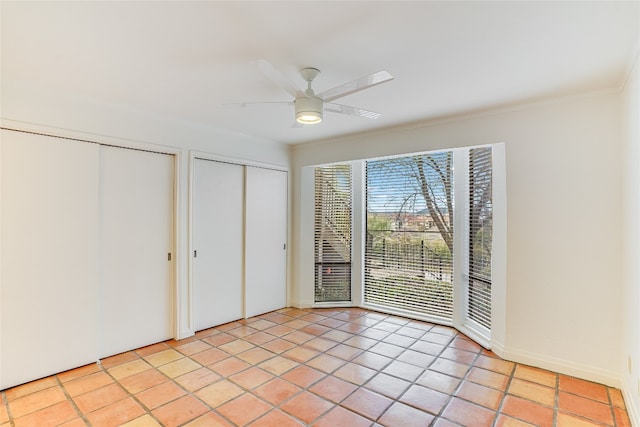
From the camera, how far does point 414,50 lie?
6.38 ft

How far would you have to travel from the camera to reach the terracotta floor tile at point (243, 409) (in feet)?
6.89

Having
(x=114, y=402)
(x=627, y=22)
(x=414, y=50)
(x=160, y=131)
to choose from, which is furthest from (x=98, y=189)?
(x=627, y=22)

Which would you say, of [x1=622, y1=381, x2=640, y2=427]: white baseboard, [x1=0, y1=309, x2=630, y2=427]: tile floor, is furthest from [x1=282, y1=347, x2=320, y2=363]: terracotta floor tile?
[x1=622, y1=381, x2=640, y2=427]: white baseboard

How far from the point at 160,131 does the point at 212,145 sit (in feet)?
1.89

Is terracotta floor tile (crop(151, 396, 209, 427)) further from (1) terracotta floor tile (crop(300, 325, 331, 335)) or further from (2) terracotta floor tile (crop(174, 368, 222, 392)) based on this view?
(1) terracotta floor tile (crop(300, 325, 331, 335))

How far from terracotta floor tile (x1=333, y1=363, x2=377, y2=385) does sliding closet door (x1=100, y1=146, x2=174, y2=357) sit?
1.89m

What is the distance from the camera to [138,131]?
310 centimetres

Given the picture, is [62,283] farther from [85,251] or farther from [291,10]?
[291,10]

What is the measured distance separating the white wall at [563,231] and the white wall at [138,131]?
2690 mm


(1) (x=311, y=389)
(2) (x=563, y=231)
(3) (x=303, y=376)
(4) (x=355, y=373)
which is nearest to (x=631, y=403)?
(2) (x=563, y=231)

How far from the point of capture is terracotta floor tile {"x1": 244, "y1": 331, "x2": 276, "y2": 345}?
334 centimetres

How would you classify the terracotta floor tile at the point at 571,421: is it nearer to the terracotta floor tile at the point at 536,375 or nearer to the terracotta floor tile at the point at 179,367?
the terracotta floor tile at the point at 536,375

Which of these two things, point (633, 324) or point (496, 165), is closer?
point (633, 324)

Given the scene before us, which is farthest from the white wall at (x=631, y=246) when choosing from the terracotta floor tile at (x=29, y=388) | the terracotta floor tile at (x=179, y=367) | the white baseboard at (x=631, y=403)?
the terracotta floor tile at (x=29, y=388)
